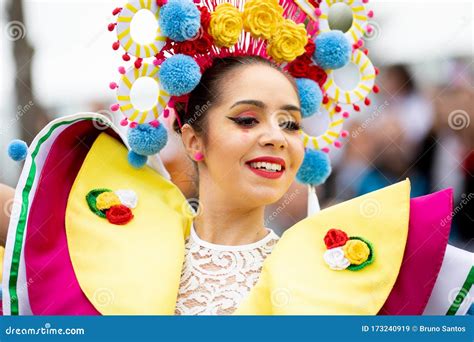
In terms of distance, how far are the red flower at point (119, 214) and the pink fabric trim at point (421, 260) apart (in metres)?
0.79

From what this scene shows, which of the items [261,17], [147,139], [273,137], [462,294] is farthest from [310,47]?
[462,294]

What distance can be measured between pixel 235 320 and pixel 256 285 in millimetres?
112

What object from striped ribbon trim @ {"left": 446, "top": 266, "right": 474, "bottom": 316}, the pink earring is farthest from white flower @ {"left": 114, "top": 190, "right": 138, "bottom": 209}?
striped ribbon trim @ {"left": 446, "top": 266, "right": 474, "bottom": 316}

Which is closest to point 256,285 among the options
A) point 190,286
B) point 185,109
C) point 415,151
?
point 190,286

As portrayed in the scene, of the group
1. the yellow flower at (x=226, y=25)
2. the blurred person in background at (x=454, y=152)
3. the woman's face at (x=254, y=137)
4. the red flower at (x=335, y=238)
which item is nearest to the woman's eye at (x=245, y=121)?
the woman's face at (x=254, y=137)

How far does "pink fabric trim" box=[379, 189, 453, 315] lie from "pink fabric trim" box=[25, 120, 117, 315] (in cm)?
79

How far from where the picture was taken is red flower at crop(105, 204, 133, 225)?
6.93 ft

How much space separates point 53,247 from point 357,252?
85cm

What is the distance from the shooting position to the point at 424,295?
5.79 feet

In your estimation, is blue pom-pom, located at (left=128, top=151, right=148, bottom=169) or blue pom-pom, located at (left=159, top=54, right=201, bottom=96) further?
blue pom-pom, located at (left=128, top=151, right=148, bottom=169)

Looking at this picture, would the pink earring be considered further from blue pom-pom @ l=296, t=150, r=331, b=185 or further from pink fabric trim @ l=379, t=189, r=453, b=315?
pink fabric trim @ l=379, t=189, r=453, b=315

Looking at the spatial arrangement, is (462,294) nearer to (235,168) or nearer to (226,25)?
(235,168)

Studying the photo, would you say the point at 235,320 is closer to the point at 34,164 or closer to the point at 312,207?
the point at 312,207

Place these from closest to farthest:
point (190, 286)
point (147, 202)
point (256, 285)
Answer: point (256, 285)
point (190, 286)
point (147, 202)
